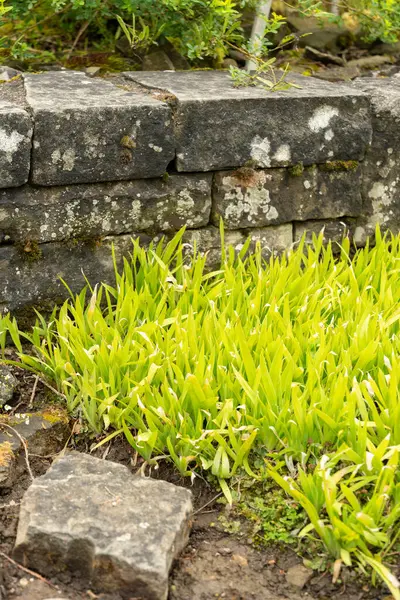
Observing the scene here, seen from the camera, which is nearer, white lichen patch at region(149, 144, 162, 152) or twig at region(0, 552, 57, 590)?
twig at region(0, 552, 57, 590)

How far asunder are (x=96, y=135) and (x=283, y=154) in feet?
2.47

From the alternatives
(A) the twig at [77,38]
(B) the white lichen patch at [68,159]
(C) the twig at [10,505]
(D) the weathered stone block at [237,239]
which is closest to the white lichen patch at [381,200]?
(D) the weathered stone block at [237,239]

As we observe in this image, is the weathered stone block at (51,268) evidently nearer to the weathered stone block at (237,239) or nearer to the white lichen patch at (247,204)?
the weathered stone block at (237,239)

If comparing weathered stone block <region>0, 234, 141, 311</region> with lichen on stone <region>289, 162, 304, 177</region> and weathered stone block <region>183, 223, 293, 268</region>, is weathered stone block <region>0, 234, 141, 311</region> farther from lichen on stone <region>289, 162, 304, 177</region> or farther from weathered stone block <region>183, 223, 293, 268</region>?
lichen on stone <region>289, 162, 304, 177</region>

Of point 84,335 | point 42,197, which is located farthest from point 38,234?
point 84,335

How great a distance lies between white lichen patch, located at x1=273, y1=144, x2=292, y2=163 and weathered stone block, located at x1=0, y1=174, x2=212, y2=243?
0.92 ft

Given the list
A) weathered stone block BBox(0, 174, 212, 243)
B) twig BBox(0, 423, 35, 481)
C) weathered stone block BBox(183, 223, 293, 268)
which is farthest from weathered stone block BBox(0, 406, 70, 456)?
weathered stone block BBox(183, 223, 293, 268)

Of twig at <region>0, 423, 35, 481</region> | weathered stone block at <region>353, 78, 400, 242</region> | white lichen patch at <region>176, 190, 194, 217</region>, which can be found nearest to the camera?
twig at <region>0, 423, 35, 481</region>

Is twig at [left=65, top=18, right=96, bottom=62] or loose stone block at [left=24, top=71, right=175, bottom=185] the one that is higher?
twig at [left=65, top=18, right=96, bottom=62]

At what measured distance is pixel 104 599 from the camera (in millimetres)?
1949

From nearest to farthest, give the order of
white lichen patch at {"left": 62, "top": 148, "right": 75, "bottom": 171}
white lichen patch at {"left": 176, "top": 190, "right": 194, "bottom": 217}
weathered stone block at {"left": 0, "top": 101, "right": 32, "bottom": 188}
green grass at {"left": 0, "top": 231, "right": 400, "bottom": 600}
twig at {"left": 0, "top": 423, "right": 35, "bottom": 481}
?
green grass at {"left": 0, "top": 231, "right": 400, "bottom": 600} → twig at {"left": 0, "top": 423, "right": 35, "bottom": 481} → weathered stone block at {"left": 0, "top": 101, "right": 32, "bottom": 188} → white lichen patch at {"left": 62, "top": 148, "right": 75, "bottom": 171} → white lichen patch at {"left": 176, "top": 190, "right": 194, "bottom": 217}

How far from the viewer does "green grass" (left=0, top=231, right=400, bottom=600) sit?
6.84ft

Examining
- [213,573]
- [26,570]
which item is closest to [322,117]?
[213,573]

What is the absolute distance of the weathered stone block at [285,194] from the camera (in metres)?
3.12
